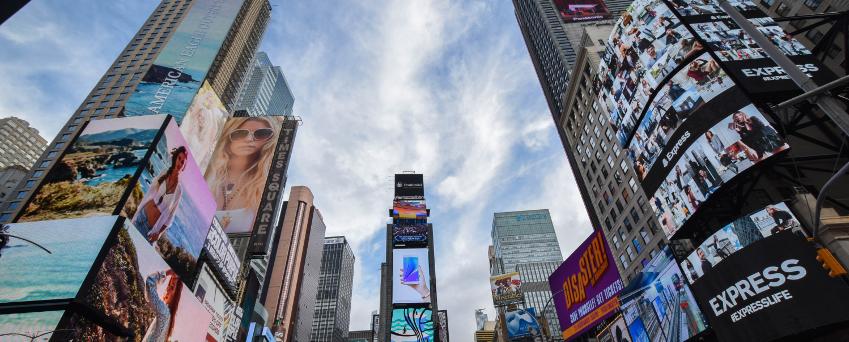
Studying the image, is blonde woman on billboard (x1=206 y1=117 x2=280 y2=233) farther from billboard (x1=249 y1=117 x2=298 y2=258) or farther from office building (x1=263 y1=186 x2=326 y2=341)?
office building (x1=263 y1=186 x2=326 y2=341)

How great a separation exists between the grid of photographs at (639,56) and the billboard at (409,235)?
1796 inches

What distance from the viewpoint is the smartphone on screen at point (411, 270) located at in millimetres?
66312

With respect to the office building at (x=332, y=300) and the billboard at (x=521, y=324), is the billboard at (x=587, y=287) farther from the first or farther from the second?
the office building at (x=332, y=300)

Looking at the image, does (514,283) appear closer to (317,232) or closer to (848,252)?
(848,252)

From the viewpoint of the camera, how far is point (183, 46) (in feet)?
165

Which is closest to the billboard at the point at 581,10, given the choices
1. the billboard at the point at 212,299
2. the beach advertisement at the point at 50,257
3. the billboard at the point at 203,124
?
the billboard at the point at 203,124

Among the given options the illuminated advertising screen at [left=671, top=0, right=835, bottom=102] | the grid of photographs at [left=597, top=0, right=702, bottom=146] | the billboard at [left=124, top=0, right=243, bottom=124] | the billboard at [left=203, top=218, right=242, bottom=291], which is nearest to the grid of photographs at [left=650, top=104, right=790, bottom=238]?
the illuminated advertising screen at [left=671, top=0, right=835, bottom=102]

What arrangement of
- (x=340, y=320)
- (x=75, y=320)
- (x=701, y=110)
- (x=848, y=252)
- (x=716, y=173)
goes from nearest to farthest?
(x=848, y=252) < (x=75, y=320) < (x=716, y=173) < (x=701, y=110) < (x=340, y=320)

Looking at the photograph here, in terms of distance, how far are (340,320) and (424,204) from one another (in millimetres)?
123974

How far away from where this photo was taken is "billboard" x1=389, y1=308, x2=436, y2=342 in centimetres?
6019

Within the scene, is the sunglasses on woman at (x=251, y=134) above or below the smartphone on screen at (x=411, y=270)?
above

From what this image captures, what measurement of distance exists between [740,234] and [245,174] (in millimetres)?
38992

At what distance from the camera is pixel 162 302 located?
24109 millimetres

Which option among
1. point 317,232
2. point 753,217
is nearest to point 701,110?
point 753,217
